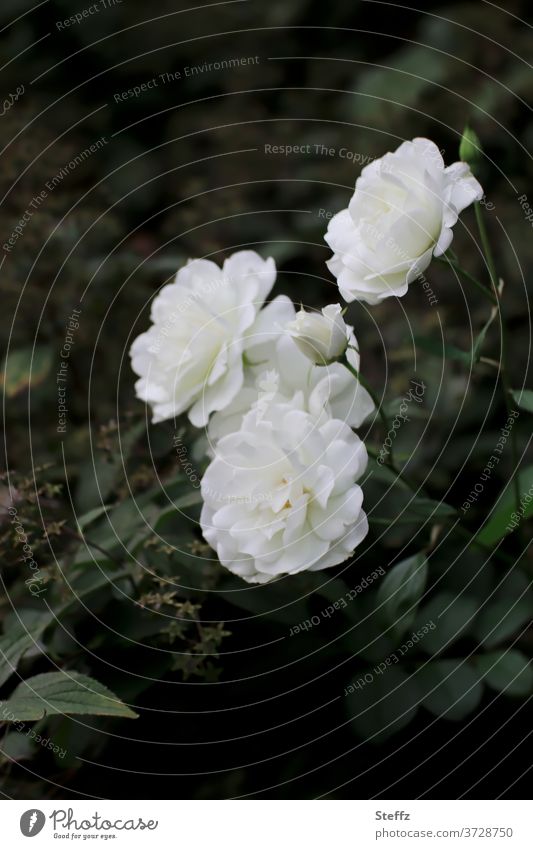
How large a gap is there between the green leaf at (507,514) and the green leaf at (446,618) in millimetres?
49

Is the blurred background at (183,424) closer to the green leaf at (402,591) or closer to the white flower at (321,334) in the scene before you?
the green leaf at (402,591)

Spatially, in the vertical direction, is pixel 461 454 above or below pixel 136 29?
below

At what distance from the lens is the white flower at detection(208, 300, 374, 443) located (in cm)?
57

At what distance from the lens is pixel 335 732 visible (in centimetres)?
70

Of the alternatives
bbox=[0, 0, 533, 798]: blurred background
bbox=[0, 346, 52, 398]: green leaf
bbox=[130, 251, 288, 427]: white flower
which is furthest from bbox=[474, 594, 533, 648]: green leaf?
bbox=[0, 346, 52, 398]: green leaf

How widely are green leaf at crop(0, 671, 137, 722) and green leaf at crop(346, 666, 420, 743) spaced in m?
0.20

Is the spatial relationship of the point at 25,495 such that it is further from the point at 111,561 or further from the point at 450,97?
the point at 450,97

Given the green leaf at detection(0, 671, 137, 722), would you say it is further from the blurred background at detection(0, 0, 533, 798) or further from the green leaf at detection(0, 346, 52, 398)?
the green leaf at detection(0, 346, 52, 398)

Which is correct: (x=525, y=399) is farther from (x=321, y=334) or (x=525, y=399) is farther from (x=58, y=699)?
(x=58, y=699)

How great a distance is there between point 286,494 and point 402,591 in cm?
15

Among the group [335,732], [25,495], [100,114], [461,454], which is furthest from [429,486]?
[100,114]

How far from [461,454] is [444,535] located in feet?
0.68

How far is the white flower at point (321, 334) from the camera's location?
521 mm

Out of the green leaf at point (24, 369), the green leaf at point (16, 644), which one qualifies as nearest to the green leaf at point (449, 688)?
the green leaf at point (16, 644)
